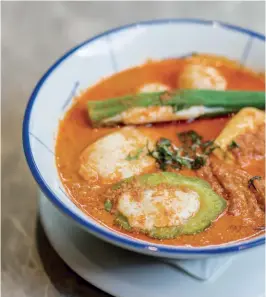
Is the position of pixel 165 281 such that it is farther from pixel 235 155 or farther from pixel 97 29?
pixel 97 29

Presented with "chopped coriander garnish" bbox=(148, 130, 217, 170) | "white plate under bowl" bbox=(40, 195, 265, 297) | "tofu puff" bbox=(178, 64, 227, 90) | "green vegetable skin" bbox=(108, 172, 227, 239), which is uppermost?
"tofu puff" bbox=(178, 64, 227, 90)

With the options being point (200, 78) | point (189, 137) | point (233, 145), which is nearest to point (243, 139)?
point (233, 145)

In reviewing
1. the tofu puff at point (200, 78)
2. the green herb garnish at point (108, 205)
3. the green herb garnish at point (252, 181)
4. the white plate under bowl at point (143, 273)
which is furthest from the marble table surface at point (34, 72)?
the tofu puff at point (200, 78)

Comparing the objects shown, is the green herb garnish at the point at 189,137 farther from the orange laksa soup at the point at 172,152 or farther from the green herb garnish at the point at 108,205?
the green herb garnish at the point at 108,205

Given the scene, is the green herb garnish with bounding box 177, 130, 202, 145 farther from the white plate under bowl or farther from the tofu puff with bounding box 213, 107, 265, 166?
the white plate under bowl

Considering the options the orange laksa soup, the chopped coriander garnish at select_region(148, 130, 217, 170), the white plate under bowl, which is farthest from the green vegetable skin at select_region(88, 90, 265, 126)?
the white plate under bowl

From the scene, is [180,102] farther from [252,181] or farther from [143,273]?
[143,273]

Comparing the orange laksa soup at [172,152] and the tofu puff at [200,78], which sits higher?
the tofu puff at [200,78]
